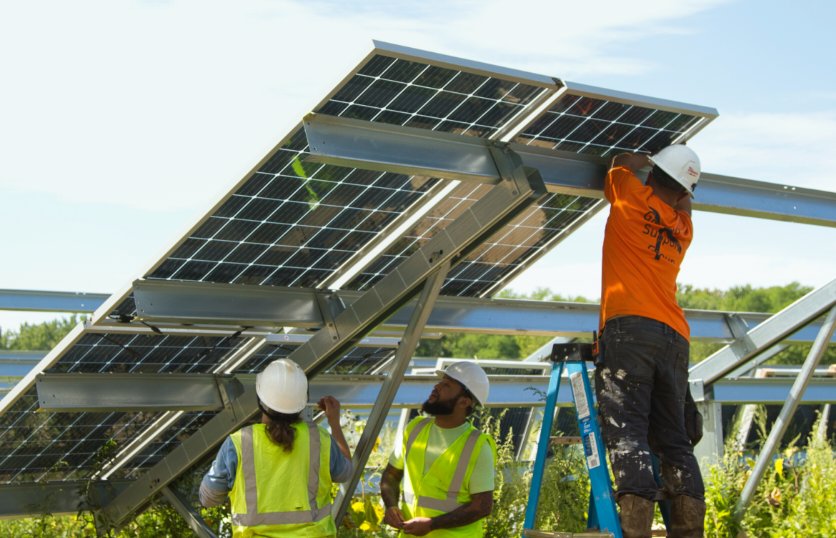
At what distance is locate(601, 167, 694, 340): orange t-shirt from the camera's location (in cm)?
684

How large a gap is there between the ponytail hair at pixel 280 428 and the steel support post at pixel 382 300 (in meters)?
1.34

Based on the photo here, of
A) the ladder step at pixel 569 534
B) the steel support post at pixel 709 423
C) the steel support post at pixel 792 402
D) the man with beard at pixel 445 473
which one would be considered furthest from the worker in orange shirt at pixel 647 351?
the steel support post at pixel 709 423

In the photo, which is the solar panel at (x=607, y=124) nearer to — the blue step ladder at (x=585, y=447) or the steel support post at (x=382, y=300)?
the steel support post at (x=382, y=300)

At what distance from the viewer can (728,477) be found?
1215cm

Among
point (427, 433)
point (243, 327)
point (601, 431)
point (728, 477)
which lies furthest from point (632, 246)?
point (728, 477)

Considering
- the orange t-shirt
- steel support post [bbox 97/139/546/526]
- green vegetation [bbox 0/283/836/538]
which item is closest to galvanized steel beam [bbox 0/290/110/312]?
green vegetation [bbox 0/283/836/538]

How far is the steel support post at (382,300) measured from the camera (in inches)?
284

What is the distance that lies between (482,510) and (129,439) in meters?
3.94

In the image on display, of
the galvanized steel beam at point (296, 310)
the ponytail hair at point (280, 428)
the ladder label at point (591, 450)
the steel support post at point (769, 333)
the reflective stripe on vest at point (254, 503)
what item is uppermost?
the galvanized steel beam at point (296, 310)

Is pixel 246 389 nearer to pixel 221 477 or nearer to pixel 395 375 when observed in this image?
pixel 395 375

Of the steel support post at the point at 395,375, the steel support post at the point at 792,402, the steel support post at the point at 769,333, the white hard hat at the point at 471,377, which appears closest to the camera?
the steel support post at the point at 395,375

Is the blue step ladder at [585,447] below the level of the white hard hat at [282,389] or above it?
below

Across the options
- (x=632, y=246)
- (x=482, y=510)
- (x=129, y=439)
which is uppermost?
(x=129, y=439)

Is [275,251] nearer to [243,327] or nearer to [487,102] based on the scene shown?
[243,327]
